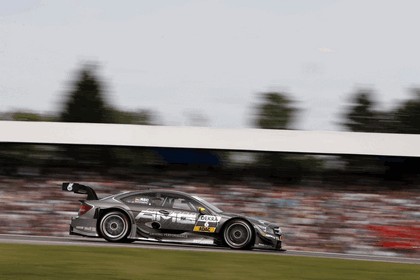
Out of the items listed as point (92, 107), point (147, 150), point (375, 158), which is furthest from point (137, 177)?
point (92, 107)

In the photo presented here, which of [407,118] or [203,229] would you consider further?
[407,118]

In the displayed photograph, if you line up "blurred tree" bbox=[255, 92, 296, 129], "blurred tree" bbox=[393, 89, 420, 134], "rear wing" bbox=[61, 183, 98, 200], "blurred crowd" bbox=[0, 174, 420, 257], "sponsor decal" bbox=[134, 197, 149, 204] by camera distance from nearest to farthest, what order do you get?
1. "sponsor decal" bbox=[134, 197, 149, 204]
2. "rear wing" bbox=[61, 183, 98, 200]
3. "blurred crowd" bbox=[0, 174, 420, 257]
4. "blurred tree" bbox=[393, 89, 420, 134]
5. "blurred tree" bbox=[255, 92, 296, 129]

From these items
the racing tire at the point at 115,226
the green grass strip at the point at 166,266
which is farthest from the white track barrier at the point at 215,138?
the green grass strip at the point at 166,266

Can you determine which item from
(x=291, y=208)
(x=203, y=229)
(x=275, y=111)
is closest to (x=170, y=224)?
(x=203, y=229)

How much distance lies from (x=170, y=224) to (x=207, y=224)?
72cm

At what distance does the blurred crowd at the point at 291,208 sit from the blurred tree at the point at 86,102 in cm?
2657

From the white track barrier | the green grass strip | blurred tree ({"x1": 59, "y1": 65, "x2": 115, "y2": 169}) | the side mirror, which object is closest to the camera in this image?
the green grass strip

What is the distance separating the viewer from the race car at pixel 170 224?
17656 millimetres

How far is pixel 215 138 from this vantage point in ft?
86.2

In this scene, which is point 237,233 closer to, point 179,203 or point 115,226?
point 179,203

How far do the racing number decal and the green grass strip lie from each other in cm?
301

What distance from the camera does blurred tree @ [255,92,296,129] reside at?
196ft

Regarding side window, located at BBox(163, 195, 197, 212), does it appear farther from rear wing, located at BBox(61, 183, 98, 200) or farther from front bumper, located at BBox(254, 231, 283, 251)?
rear wing, located at BBox(61, 183, 98, 200)

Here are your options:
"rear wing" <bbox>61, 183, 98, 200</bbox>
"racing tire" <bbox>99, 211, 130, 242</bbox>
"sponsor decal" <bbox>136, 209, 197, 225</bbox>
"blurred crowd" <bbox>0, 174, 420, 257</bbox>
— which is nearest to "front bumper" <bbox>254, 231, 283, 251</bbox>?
"sponsor decal" <bbox>136, 209, 197, 225</bbox>
